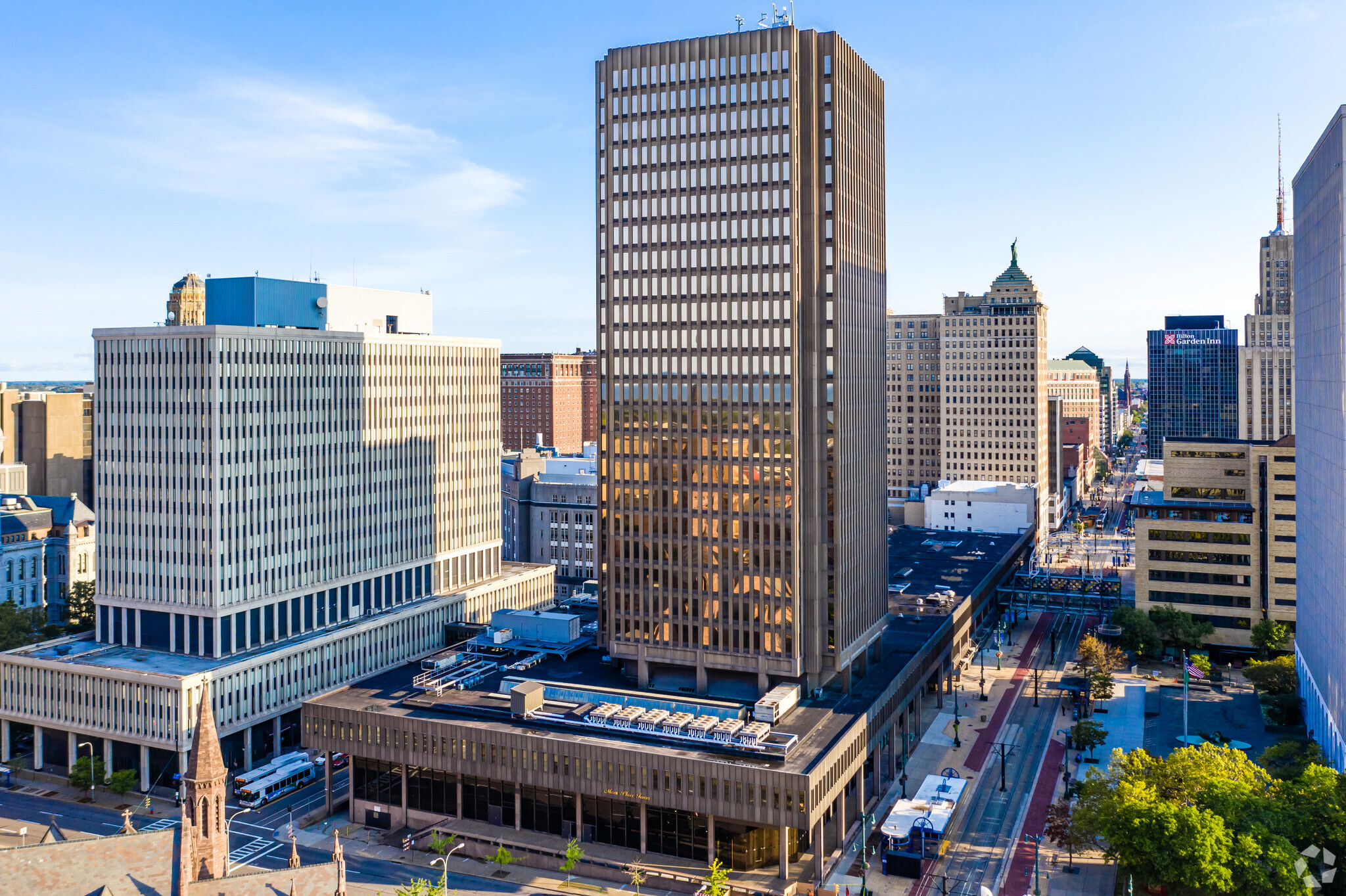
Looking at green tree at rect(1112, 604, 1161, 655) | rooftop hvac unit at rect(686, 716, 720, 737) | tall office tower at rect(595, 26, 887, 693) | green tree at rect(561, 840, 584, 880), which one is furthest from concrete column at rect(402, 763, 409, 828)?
green tree at rect(1112, 604, 1161, 655)

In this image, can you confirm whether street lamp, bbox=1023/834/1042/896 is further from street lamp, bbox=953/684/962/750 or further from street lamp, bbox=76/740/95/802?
street lamp, bbox=76/740/95/802

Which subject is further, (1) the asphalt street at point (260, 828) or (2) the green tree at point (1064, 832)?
(1) the asphalt street at point (260, 828)

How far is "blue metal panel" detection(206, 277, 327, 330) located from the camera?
14938cm

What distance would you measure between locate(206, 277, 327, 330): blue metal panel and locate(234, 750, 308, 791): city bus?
57.5 meters

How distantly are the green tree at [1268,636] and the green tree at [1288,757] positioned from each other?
47.9m

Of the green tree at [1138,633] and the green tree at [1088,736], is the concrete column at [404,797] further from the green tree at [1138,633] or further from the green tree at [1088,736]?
the green tree at [1138,633]

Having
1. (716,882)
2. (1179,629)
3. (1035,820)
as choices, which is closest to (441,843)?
(716,882)

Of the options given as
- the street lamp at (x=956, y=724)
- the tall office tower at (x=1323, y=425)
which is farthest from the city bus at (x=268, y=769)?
the tall office tower at (x=1323, y=425)

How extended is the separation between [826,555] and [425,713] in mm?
50004

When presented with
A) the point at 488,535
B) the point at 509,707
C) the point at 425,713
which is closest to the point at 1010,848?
the point at 509,707

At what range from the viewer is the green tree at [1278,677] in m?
144

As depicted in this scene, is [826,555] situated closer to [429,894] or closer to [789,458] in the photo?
[789,458]

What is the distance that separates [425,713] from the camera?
400 ft

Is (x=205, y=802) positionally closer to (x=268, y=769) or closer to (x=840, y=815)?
(x=268, y=769)
